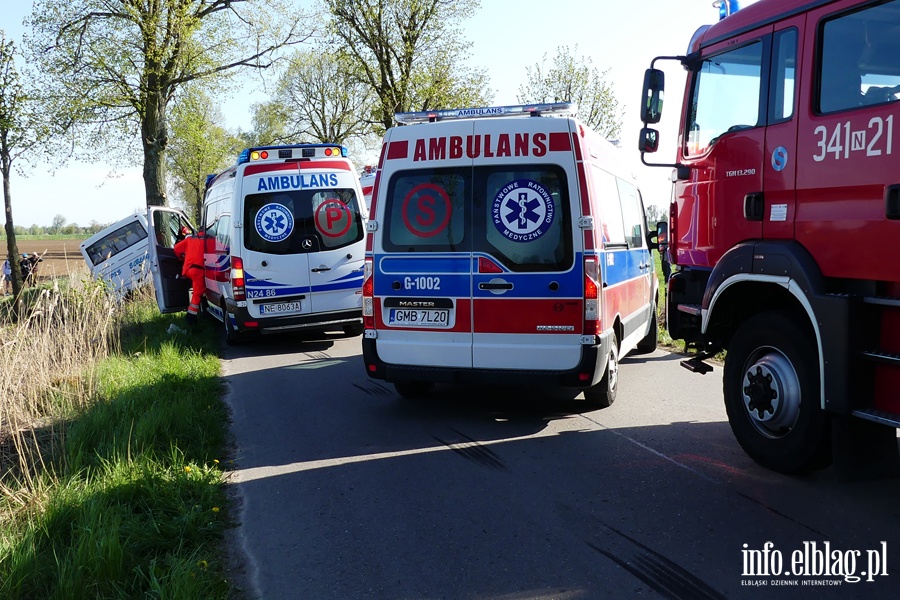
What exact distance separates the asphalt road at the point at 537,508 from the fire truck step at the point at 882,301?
1.00 m

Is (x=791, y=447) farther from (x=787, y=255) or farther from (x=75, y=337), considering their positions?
(x=75, y=337)

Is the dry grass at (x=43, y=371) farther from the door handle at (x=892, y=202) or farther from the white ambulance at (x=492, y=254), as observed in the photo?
the door handle at (x=892, y=202)

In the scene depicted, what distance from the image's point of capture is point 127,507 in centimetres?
437

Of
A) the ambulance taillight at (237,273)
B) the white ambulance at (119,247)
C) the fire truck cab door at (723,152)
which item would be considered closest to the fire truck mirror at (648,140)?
the fire truck cab door at (723,152)

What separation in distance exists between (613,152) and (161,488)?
5383 millimetres

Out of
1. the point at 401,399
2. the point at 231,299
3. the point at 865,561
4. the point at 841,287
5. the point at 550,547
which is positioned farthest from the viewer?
the point at 231,299

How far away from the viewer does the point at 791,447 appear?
15.5 ft

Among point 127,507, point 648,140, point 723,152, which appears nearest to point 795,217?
point 723,152

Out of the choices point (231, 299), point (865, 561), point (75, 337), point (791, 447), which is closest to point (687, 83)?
point (791, 447)

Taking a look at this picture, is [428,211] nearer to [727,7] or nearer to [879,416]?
[727,7]

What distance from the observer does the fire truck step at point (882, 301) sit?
13.0 ft

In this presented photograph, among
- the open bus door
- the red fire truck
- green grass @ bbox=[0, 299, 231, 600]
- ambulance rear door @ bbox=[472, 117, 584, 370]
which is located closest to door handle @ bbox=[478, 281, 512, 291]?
ambulance rear door @ bbox=[472, 117, 584, 370]

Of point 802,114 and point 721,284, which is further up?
point 802,114

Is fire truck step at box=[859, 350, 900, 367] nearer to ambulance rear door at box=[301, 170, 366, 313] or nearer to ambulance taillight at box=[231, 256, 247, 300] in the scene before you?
ambulance rear door at box=[301, 170, 366, 313]
